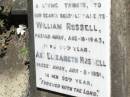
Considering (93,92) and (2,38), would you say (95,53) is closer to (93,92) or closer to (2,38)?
(93,92)

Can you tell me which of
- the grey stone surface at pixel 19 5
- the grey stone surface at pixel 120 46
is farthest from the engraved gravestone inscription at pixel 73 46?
the grey stone surface at pixel 19 5

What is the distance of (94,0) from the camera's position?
14.1 ft

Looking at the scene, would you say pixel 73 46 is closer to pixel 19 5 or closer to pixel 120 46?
pixel 120 46

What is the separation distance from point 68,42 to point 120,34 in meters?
0.65

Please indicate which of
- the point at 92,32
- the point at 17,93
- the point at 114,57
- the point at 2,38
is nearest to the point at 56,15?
the point at 92,32

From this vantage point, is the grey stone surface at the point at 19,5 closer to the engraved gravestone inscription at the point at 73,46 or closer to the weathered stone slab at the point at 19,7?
the weathered stone slab at the point at 19,7

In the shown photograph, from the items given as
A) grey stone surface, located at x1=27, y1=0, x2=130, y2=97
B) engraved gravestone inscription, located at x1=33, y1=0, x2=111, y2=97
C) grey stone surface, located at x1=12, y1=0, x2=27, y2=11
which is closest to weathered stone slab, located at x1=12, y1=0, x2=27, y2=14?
grey stone surface, located at x1=12, y1=0, x2=27, y2=11

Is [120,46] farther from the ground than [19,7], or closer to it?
closer to it

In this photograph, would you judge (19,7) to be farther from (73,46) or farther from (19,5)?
(73,46)

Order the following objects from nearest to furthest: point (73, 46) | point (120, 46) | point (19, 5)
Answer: point (120, 46)
point (73, 46)
point (19, 5)

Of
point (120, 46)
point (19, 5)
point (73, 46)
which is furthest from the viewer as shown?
point (19, 5)

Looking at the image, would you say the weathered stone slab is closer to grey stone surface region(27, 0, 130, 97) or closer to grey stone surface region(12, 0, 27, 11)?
grey stone surface region(12, 0, 27, 11)

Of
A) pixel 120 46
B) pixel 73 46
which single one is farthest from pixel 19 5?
pixel 120 46

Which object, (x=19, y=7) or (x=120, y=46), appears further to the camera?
(x=19, y=7)
